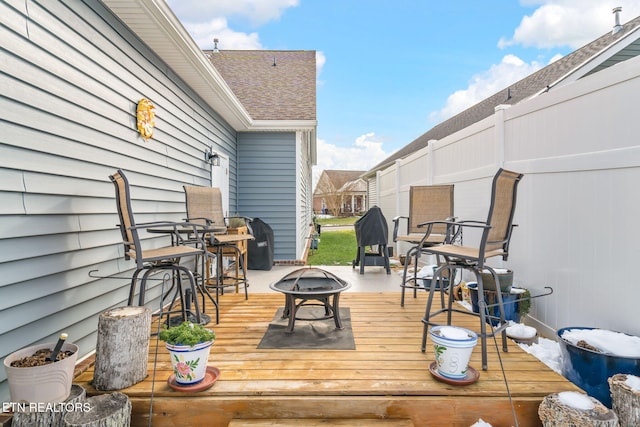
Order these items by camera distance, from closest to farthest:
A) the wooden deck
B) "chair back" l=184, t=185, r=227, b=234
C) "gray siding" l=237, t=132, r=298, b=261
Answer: the wooden deck → "chair back" l=184, t=185, r=227, b=234 → "gray siding" l=237, t=132, r=298, b=261

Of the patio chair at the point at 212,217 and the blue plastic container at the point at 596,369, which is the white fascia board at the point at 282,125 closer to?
the patio chair at the point at 212,217

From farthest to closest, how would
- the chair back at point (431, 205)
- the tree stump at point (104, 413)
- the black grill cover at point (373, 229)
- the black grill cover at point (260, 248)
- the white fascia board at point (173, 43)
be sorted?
the black grill cover at point (260, 248) < the black grill cover at point (373, 229) < the chair back at point (431, 205) < the white fascia board at point (173, 43) < the tree stump at point (104, 413)

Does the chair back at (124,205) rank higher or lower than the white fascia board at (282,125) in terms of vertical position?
lower

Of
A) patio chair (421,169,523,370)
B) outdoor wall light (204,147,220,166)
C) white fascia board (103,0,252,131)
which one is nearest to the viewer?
patio chair (421,169,523,370)

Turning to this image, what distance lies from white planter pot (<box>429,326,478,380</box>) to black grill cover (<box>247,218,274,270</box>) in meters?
4.60

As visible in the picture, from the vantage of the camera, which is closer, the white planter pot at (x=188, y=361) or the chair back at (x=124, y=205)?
the white planter pot at (x=188, y=361)

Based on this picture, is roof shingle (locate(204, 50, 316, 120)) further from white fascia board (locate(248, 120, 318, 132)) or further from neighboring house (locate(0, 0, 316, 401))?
neighboring house (locate(0, 0, 316, 401))

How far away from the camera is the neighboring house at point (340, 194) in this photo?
32.0m

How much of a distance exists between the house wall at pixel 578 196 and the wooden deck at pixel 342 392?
795 millimetres

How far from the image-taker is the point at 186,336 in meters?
1.86

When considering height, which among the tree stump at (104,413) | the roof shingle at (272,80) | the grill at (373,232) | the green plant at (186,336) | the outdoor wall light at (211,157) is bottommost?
the tree stump at (104,413)

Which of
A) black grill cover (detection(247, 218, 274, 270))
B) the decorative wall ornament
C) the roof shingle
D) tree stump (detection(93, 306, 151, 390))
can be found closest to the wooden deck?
tree stump (detection(93, 306, 151, 390))

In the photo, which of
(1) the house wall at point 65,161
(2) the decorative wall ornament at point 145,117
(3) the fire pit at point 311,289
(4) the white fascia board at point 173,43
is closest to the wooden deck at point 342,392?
(3) the fire pit at point 311,289

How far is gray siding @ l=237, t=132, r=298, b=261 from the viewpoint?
23.3ft
